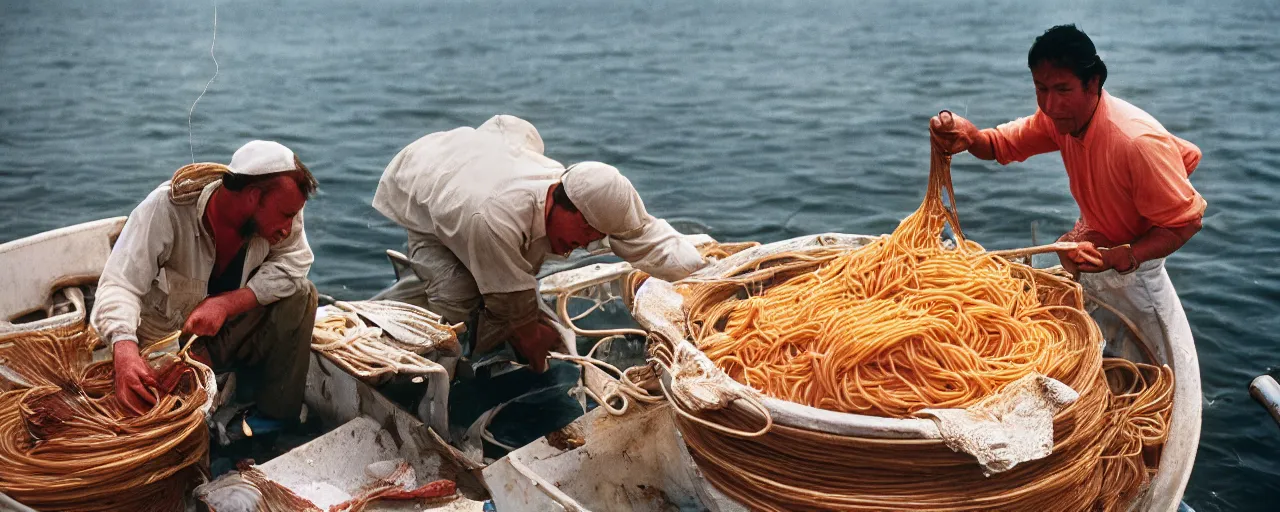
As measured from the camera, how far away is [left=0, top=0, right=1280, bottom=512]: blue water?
27.6ft

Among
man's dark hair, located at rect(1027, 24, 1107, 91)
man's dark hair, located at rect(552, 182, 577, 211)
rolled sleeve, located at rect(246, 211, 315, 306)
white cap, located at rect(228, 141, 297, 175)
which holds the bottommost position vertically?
rolled sleeve, located at rect(246, 211, 315, 306)

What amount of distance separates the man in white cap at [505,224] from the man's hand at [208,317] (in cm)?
97

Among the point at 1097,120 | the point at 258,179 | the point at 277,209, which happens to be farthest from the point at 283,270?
the point at 1097,120

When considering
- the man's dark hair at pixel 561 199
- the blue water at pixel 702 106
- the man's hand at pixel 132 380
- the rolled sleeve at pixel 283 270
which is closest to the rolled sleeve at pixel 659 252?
the man's dark hair at pixel 561 199

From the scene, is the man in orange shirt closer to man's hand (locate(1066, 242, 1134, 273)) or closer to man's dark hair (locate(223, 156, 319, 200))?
man's hand (locate(1066, 242, 1134, 273))

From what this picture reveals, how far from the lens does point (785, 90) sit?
15.2m

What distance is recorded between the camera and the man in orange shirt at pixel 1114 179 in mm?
3766

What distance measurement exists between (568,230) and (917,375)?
64.6 inches

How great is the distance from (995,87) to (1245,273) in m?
7.49

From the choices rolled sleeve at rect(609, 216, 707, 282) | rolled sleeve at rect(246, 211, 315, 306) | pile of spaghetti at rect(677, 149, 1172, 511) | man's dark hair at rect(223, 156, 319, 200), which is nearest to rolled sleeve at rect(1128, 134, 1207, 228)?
pile of spaghetti at rect(677, 149, 1172, 511)

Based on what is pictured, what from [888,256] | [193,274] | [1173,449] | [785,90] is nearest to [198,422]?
[193,274]

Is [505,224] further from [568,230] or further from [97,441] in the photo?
[97,441]

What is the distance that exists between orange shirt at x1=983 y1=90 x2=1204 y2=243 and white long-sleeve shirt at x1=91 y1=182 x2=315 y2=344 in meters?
2.97

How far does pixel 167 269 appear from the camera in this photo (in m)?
4.27
